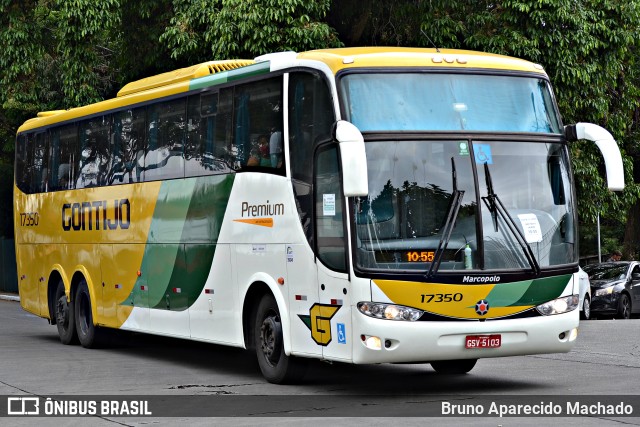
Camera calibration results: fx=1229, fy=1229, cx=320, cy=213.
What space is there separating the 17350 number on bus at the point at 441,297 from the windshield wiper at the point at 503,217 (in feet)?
2.57

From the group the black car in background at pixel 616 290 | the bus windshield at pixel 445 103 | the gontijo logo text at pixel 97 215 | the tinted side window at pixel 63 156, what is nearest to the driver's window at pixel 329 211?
the bus windshield at pixel 445 103

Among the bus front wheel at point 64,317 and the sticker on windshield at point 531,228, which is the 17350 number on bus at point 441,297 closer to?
the sticker on windshield at point 531,228

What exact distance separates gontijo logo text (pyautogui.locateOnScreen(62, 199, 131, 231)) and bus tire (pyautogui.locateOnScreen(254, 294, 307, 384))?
4.35 metres

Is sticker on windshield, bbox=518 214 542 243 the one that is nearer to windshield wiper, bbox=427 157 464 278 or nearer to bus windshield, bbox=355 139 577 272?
bus windshield, bbox=355 139 577 272

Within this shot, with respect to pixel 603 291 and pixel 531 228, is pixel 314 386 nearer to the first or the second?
pixel 531 228

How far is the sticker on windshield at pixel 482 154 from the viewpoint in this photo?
1202 centimetres

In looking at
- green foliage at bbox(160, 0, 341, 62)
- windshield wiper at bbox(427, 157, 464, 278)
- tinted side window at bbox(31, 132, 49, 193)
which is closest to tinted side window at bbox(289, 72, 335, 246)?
windshield wiper at bbox(427, 157, 464, 278)

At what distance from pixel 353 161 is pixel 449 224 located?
124 centimetres

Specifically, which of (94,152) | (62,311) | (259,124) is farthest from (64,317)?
(259,124)

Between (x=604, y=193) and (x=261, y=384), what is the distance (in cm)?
1478

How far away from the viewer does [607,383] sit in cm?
1313

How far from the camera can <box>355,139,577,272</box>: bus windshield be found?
11641 millimetres

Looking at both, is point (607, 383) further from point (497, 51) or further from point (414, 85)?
point (497, 51)

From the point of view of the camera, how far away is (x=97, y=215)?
18.5 meters
